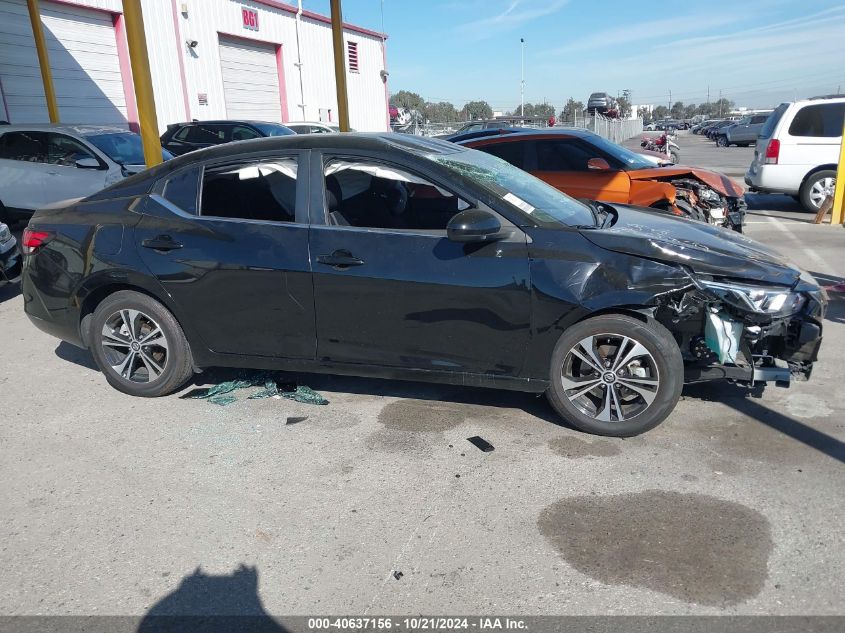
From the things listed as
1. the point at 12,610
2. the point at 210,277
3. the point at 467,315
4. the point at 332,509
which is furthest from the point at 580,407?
the point at 12,610

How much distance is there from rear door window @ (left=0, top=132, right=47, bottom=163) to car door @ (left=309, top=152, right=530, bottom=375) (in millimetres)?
8467

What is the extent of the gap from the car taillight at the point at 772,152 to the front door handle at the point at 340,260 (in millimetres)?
10250

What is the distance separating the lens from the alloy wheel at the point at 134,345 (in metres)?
4.56

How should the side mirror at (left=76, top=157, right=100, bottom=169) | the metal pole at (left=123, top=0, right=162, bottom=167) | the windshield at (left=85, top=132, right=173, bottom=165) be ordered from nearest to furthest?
the metal pole at (left=123, top=0, right=162, bottom=167)
the side mirror at (left=76, top=157, right=100, bottom=169)
the windshield at (left=85, top=132, right=173, bottom=165)

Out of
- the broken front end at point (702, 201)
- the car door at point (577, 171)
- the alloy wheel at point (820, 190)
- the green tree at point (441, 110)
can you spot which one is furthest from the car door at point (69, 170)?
the green tree at point (441, 110)

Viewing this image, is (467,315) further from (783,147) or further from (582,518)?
(783,147)

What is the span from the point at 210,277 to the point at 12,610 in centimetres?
217

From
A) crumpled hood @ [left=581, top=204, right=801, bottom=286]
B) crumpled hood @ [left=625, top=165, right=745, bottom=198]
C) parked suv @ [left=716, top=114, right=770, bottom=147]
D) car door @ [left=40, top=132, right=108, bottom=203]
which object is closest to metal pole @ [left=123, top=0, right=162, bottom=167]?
car door @ [left=40, top=132, right=108, bottom=203]

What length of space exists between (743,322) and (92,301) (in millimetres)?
4193

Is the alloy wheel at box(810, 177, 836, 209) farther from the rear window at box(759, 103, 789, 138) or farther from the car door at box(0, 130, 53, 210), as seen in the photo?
the car door at box(0, 130, 53, 210)

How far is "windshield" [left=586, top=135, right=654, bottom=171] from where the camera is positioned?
843 cm

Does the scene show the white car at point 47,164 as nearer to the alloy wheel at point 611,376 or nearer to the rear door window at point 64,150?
the rear door window at point 64,150

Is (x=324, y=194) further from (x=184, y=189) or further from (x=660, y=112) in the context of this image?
(x=660, y=112)

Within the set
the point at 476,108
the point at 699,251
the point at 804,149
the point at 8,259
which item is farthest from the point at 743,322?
the point at 476,108
